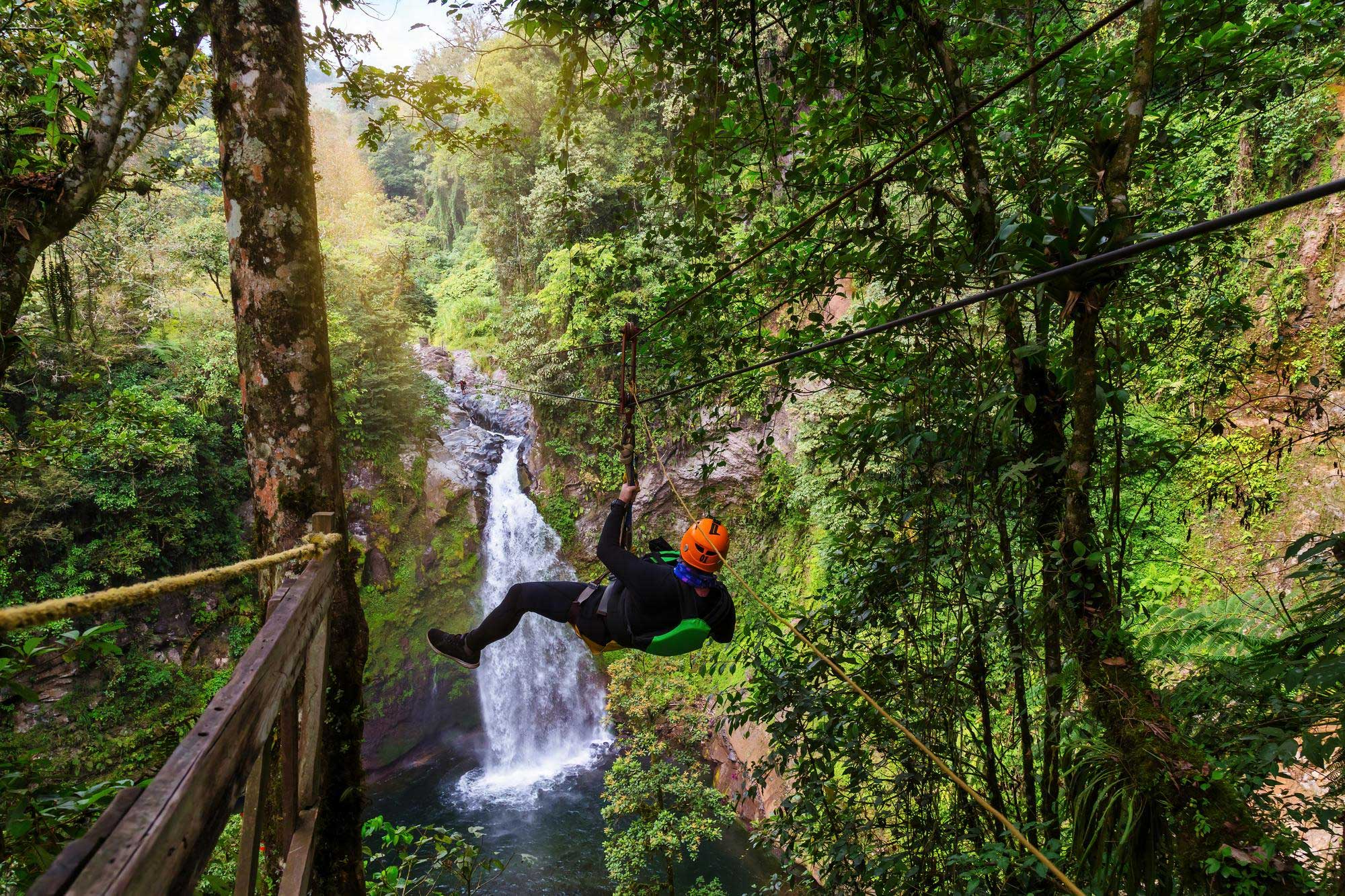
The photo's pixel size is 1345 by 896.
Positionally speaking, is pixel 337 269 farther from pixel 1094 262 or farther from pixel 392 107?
pixel 1094 262

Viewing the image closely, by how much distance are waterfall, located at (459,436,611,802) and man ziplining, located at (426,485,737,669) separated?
32.8 ft

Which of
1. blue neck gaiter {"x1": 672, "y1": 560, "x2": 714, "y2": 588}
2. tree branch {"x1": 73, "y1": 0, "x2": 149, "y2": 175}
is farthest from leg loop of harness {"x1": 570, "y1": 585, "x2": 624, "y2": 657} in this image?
tree branch {"x1": 73, "y1": 0, "x2": 149, "y2": 175}

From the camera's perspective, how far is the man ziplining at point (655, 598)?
10.6 ft

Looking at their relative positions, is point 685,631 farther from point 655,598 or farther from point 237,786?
point 237,786

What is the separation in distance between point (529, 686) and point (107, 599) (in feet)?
44.5

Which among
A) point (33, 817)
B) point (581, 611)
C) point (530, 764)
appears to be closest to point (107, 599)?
point (33, 817)

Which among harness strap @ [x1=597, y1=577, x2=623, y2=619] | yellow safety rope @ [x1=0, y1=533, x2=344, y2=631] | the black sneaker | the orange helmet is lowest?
the black sneaker

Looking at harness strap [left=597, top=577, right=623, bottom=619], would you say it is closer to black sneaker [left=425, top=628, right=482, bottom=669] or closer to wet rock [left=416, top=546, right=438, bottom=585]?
black sneaker [left=425, top=628, right=482, bottom=669]

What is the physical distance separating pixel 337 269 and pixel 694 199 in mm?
11174

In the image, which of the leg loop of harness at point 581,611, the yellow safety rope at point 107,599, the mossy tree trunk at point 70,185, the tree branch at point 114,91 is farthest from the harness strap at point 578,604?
the tree branch at point 114,91

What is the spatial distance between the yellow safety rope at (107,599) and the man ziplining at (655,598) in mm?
1696

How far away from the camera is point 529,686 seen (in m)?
13.6

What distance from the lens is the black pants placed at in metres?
3.52

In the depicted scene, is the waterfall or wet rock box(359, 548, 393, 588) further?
wet rock box(359, 548, 393, 588)
